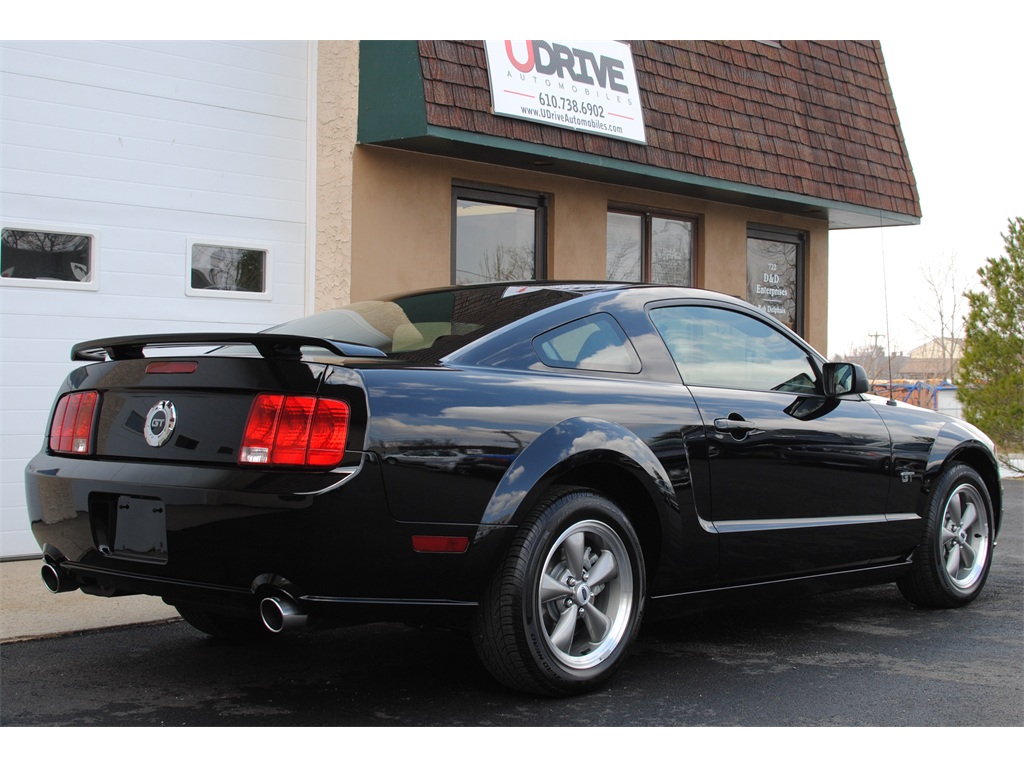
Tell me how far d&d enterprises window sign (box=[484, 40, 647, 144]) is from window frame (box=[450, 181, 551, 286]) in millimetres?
886

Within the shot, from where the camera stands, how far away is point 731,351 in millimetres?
5277

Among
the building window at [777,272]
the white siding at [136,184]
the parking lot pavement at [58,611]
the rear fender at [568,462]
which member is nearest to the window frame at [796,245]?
the building window at [777,272]

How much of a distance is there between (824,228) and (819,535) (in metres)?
8.86

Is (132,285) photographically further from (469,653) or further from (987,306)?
(987,306)

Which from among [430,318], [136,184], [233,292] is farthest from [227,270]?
[430,318]

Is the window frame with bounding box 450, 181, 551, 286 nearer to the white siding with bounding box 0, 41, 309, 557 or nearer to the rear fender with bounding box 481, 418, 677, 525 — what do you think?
the white siding with bounding box 0, 41, 309, 557

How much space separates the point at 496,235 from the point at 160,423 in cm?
635

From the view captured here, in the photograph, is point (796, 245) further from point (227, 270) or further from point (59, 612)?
point (59, 612)

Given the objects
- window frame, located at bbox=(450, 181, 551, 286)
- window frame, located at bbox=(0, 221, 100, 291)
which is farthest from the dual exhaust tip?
window frame, located at bbox=(450, 181, 551, 286)

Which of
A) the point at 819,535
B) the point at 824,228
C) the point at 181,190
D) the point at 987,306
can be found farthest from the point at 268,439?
the point at 987,306

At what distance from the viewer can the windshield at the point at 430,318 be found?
438cm

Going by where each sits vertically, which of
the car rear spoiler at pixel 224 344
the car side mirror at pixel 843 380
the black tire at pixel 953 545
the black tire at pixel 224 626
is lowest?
the black tire at pixel 224 626

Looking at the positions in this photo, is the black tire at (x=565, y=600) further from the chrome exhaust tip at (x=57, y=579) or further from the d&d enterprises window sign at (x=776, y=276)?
the d&d enterprises window sign at (x=776, y=276)

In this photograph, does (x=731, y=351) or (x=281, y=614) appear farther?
(x=731, y=351)
